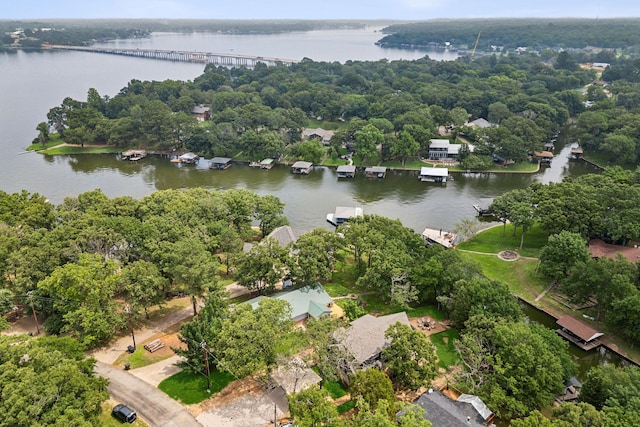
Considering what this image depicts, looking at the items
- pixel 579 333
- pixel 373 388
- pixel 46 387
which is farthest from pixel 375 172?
pixel 46 387

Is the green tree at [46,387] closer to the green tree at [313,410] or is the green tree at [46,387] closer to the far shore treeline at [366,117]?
the green tree at [313,410]

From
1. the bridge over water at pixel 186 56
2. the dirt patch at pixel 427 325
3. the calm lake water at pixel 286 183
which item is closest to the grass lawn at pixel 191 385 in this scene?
the dirt patch at pixel 427 325

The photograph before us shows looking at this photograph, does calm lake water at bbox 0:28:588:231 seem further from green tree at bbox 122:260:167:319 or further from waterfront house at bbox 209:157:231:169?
green tree at bbox 122:260:167:319

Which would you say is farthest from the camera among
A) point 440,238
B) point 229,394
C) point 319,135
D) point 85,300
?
point 319,135

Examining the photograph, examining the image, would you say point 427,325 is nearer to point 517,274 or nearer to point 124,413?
point 517,274

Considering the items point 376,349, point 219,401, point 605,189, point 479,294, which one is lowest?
point 219,401

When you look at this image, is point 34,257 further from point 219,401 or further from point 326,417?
point 326,417

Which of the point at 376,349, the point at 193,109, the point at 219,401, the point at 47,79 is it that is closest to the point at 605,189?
the point at 376,349
